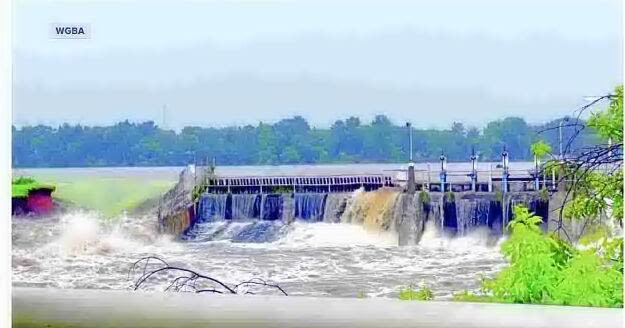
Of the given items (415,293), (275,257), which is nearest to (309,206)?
(275,257)

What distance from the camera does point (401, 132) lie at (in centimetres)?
302

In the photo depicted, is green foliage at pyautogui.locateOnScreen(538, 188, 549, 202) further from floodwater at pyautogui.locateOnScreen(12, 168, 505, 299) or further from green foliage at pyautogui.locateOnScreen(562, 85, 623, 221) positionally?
floodwater at pyautogui.locateOnScreen(12, 168, 505, 299)

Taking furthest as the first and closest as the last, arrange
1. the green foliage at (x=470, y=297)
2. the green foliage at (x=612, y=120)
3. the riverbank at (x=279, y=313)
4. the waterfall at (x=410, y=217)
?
the waterfall at (x=410, y=217)
the green foliage at (x=470, y=297)
the green foliage at (x=612, y=120)
the riverbank at (x=279, y=313)

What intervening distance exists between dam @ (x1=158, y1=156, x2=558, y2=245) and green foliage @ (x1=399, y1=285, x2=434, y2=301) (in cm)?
16

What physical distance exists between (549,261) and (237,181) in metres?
1.05

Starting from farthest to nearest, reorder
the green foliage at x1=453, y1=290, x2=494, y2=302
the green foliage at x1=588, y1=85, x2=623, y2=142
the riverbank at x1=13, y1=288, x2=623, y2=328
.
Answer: the green foliage at x1=453, y1=290, x2=494, y2=302 → the green foliage at x1=588, y1=85, x2=623, y2=142 → the riverbank at x1=13, y1=288, x2=623, y2=328

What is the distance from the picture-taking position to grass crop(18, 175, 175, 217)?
3.16 m

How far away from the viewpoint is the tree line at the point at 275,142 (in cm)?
298

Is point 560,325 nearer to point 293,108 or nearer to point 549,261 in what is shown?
point 549,261

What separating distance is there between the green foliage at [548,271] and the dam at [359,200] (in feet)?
0.17

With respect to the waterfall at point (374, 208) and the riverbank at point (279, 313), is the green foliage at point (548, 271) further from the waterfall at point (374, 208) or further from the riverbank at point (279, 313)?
the waterfall at point (374, 208)

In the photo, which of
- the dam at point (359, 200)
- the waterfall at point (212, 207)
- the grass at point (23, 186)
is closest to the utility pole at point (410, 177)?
the dam at point (359, 200)

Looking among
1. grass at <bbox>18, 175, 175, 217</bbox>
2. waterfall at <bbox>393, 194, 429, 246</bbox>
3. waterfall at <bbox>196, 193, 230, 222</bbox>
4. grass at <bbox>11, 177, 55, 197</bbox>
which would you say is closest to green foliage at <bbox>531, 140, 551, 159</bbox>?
waterfall at <bbox>393, 194, 429, 246</bbox>

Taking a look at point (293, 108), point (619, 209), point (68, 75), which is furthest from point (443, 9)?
point (68, 75)
